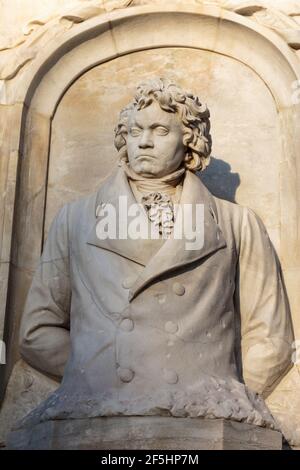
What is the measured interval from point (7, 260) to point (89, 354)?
42.1 inches

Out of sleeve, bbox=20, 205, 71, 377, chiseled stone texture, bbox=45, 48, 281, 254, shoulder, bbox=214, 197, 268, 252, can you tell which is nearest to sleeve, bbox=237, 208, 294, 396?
shoulder, bbox=214, 197, 268, 252

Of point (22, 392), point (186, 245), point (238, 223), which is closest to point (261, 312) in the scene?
point (238, 223)

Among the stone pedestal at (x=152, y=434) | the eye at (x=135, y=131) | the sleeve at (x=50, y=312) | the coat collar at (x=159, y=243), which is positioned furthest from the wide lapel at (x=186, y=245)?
the stone pedestal at (x=152, y=434)

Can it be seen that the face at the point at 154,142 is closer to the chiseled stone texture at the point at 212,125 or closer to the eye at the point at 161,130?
the eye at the point at 161,130

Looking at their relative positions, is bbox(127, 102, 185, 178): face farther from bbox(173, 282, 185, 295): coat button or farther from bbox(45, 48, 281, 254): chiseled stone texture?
bbox(45, 48, 281, 254): chiseled stone texture

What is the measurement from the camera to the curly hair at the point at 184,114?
664 cm

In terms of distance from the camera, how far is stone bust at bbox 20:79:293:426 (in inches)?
236

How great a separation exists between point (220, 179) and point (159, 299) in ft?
4.87

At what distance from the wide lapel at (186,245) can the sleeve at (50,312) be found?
64 centimetres

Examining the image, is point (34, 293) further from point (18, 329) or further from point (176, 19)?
point (176, 19)

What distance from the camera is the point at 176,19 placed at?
7777mm

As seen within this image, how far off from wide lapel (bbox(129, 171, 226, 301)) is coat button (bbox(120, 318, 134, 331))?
5.1 inches

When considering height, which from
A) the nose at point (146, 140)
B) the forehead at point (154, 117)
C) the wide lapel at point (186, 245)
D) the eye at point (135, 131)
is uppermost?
the forehead at point (154, 117)

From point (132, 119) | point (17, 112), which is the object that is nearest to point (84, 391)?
point (132, 119)
